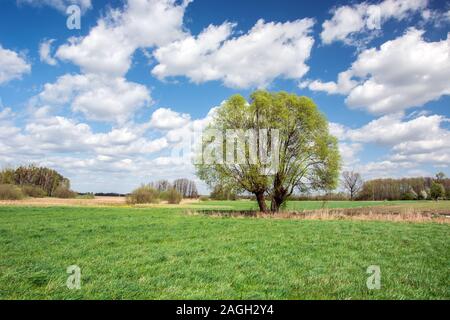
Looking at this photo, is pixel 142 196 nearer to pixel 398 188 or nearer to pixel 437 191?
pixel 437 191

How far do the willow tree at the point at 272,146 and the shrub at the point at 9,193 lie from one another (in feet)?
154

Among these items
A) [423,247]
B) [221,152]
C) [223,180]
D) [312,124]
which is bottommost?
[423,247]

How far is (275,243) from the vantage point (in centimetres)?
1334

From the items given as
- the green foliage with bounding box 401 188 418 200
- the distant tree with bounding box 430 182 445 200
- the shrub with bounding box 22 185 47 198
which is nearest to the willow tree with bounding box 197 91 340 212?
the shrub with bounding box 22 185 47 198

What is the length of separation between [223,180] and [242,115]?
6701mm

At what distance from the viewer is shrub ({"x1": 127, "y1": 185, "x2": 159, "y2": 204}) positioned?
63.4 m

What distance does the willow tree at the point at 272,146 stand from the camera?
30641 mm

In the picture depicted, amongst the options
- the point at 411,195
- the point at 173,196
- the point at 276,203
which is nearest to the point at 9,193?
the point at 173,196

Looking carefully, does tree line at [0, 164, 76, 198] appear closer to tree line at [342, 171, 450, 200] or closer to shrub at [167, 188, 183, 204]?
shrub at [167, 188, 183, 204]

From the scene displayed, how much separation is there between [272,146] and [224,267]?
22.9 m

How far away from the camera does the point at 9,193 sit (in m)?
59.8

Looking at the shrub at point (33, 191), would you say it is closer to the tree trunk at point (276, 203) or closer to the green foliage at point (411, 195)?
the tree trunk at point (276, 203)

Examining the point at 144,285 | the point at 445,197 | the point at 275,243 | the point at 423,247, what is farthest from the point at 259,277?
the point at 445,197
